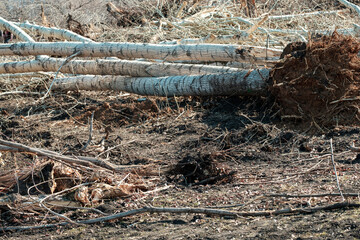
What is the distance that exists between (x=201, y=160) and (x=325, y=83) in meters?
2.06

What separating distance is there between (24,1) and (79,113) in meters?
8.40

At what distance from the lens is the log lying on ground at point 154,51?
19.9ft

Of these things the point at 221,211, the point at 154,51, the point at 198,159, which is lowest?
the point at 198,159

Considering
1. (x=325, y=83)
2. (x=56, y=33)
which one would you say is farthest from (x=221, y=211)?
(x=56, y=33)

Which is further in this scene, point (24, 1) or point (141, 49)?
point (24, 1)

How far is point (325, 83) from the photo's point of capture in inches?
209

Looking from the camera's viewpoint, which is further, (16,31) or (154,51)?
Answer: (16,31)

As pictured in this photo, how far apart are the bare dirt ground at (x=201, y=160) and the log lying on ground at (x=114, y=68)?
1.32 feet

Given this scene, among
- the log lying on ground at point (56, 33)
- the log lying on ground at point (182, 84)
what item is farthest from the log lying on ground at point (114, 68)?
the log lying on ground at point (56, 33)

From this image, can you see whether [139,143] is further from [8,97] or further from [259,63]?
[8,97]

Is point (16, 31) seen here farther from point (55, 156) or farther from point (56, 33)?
point (55, 156)

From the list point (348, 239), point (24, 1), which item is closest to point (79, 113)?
point (348, 239)

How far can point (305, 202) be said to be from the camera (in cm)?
313

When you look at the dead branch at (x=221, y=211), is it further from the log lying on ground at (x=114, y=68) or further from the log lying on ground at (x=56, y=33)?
the log lying on ground at (x=56, y=33)
